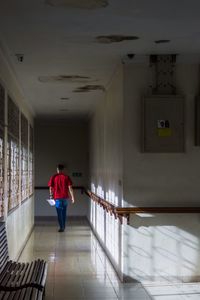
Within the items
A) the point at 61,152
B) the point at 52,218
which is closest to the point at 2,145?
the point at 52,218

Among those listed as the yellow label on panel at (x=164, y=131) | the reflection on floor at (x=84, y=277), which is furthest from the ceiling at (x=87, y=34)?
the reflection on floor at (x=84, y=277)

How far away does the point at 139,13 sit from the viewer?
486 cm

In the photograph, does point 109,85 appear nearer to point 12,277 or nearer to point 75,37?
point 75,37

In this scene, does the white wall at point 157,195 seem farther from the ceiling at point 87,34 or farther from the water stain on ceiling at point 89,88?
the water stain on ceiling at point 89,88

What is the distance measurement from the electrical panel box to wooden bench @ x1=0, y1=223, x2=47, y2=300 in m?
2.05

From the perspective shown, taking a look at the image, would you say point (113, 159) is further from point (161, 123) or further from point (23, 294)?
point (23, 294)

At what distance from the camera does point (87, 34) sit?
5.62 meters

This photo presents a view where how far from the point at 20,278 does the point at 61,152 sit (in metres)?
11.4

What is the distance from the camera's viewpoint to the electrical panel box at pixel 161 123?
22.1ft

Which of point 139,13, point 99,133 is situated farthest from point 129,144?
point 99,133

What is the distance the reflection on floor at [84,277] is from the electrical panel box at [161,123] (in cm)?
170

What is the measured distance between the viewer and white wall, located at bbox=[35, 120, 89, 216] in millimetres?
16359

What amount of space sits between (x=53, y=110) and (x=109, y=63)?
6.06m

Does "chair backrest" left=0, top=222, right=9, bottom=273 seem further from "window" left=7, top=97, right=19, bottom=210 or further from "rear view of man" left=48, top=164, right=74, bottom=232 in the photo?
"rear view of man" left=48, top=164, right=74, bottom=232
